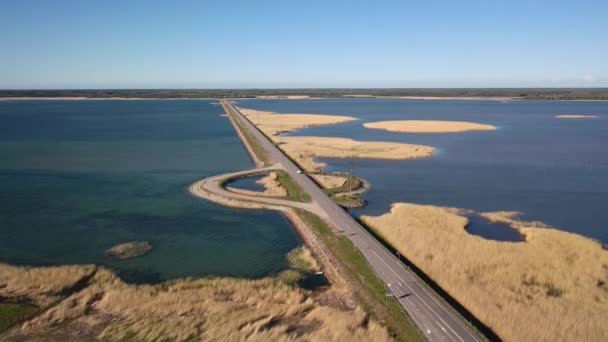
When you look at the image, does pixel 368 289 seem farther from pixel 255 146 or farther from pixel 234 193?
pixel 255 146

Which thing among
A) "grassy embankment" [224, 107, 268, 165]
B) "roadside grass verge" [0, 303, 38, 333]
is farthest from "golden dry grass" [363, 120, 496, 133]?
"roadside grass verge" [0, 303, 38, 333]

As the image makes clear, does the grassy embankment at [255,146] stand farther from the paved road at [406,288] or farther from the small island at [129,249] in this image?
the small island at [129,249]

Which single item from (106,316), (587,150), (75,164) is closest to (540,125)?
(587,150)

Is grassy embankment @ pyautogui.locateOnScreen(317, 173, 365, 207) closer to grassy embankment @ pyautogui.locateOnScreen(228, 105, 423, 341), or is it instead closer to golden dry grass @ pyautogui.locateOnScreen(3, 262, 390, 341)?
grassy embankment @ pyautogui.locateOnScreen(228, 105, 423, 341)

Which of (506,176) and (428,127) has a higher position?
(428,127)

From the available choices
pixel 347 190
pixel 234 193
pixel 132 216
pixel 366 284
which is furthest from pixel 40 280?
pixel 347 190

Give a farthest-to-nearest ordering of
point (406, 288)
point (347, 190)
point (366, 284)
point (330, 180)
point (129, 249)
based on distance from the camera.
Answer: point (330, 180), point (347, 190), point (129, 249), point (366, 284), point (406, 288)

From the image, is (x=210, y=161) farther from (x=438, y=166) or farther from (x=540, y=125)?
(x=540, y=125)
